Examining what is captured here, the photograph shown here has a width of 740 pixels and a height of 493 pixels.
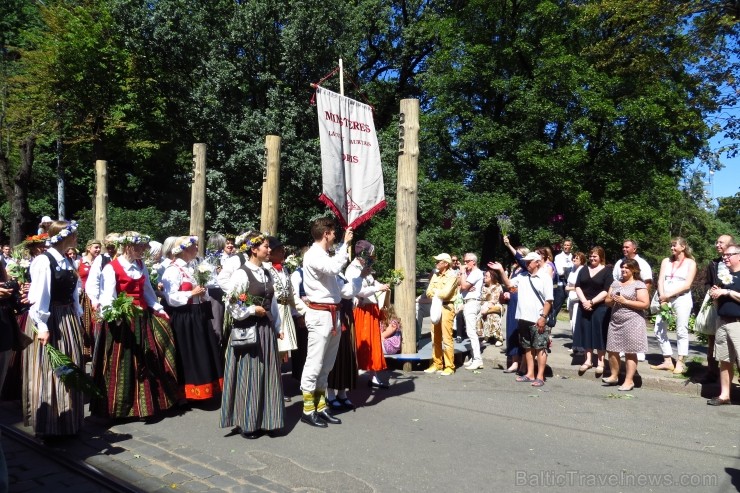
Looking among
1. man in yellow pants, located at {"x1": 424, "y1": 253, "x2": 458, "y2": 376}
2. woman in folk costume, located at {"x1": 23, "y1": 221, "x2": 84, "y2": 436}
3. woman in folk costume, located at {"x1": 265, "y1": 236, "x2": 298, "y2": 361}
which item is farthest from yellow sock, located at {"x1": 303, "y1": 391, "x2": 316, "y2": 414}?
man in yellow pants, located at {"x1": 424, "y1": 253, "x2": 458, "y2": 376}

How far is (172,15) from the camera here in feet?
64.7

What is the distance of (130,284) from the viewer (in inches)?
253

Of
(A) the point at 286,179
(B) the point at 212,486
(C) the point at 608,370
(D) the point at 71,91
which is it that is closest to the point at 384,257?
(A) the point at 286,179

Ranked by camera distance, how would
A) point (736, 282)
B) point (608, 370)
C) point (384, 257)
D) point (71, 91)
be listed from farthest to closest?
point (71, 91)
point (384, 257)
point (608, 370)
point (736, 282)

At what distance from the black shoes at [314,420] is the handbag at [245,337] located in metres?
1.09

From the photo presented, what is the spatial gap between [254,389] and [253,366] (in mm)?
213

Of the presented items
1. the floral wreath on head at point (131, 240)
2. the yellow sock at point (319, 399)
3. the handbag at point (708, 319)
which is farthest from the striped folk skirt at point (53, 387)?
the handbag at point (708, 319)

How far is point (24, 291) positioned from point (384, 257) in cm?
1605

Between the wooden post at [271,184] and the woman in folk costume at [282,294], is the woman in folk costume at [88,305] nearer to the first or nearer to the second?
the wooden post at [271,184]

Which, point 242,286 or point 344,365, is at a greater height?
point 242,286

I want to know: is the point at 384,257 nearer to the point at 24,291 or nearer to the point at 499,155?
the point at 499,155

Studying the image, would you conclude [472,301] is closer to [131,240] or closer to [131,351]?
[131,351]

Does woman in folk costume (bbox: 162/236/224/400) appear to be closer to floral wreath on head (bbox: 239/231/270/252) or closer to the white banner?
floral wreath on head (bbox: 239/231/270/252)

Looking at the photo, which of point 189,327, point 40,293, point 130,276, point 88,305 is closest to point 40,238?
point 40,293
